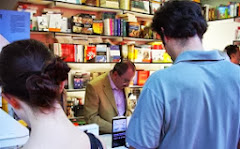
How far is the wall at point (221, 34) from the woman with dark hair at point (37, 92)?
4.76 meters

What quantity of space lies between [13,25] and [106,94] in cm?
131

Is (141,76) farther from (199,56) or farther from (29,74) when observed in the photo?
(29,74)

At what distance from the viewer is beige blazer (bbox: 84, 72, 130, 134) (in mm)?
2791

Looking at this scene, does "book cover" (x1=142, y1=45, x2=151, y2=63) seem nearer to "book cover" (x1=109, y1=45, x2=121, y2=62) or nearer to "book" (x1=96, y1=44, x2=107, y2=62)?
"book cover" (x1=109, y1=45, x2=121, y2=62)

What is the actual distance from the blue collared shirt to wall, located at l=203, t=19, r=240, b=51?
14.0 feet

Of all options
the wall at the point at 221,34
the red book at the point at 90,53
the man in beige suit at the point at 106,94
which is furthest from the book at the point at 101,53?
the wall at the point at 221,34

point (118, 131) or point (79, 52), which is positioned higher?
point (79, 52)

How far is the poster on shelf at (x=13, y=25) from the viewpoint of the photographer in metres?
1.95

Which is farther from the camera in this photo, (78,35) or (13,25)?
(78,35)

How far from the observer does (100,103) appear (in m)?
2.88

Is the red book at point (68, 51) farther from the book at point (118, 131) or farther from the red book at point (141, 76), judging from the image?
the book at point (118, 131)

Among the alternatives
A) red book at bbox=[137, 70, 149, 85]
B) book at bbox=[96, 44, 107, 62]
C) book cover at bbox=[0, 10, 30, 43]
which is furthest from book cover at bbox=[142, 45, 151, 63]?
book cover at bbox=[0, 10, 30, 43]

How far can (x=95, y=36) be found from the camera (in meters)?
4.12

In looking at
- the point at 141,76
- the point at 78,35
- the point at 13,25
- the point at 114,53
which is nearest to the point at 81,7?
the point at 78,35
